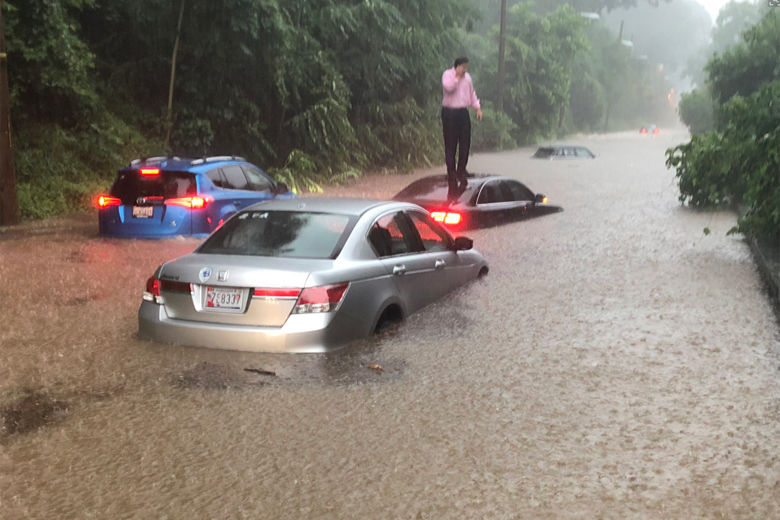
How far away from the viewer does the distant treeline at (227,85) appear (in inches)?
782

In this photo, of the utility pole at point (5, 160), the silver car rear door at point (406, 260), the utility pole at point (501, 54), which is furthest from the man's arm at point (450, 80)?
the utility pole at point (501, 54)

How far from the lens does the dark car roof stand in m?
14.9

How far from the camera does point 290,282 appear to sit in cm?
700

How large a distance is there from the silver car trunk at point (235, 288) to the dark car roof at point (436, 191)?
766 centimetres

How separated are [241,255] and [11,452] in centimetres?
263

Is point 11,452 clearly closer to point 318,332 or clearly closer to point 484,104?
point 318,332

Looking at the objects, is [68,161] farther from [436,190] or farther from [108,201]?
[436,190]

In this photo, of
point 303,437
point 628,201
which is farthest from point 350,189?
point 303,437

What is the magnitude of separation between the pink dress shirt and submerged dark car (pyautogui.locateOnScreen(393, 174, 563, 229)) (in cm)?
160

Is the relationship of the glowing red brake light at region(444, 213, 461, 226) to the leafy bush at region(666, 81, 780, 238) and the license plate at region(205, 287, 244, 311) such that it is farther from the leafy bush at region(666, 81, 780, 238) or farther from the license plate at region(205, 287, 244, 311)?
the license plate at region(205, 287, 244, 311)

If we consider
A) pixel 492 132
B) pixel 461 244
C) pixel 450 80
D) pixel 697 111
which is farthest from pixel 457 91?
pixel 697 111

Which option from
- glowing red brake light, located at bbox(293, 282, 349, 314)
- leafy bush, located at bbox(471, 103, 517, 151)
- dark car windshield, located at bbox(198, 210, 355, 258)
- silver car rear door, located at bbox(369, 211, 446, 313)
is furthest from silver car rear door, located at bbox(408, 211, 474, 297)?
leafy bush, located at bbox(471, 103, 517, 151)

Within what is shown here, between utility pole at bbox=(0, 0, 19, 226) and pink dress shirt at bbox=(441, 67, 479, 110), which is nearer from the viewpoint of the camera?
pink dress shirt at bbox=(441, 67, 479, 110)

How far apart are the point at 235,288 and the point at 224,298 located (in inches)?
5.1
